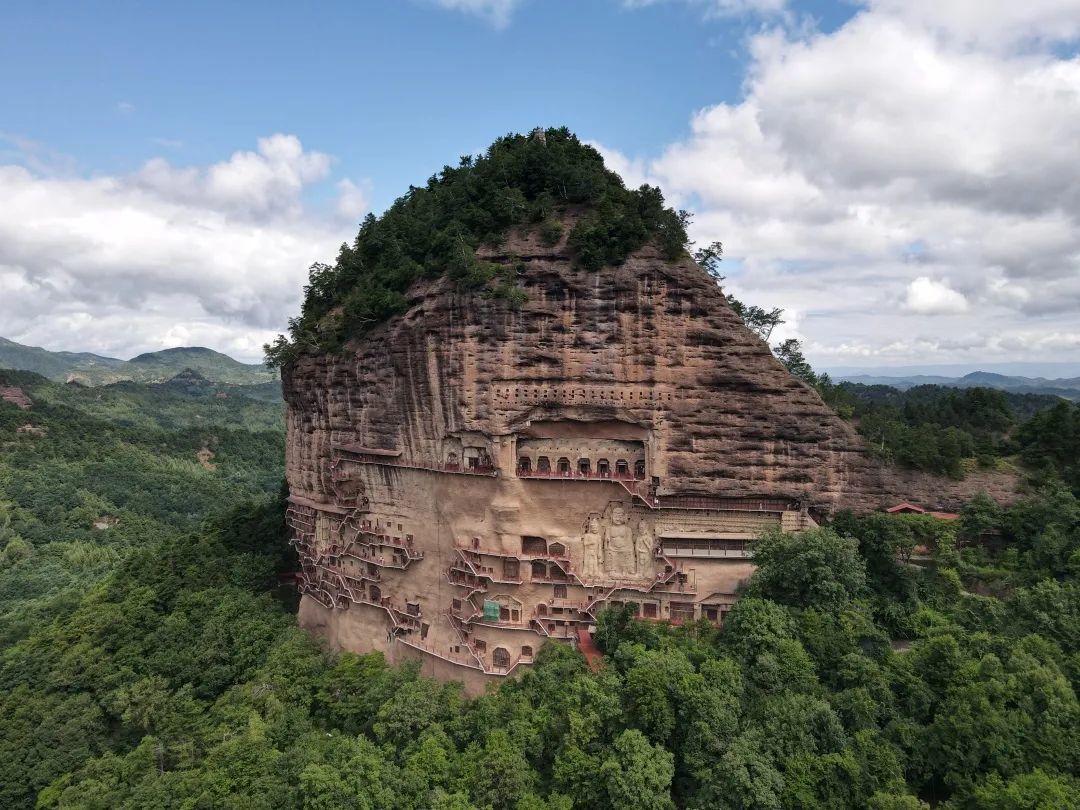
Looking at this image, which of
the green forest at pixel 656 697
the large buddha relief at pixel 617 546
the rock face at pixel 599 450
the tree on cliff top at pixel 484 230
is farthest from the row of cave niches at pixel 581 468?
the tree on cliff top at pixel 484 230

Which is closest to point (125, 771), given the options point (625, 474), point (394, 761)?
point (394, 761)

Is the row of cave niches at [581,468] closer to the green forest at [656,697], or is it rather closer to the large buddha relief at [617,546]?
the large buddha relief at [617,546]

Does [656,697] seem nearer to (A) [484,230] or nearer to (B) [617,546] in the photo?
(B) [617,546]

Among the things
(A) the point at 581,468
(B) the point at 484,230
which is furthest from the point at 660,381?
(B) the point at 484,230

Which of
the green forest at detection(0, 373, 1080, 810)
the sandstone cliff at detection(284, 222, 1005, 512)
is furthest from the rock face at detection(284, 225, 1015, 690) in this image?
the green forest at detection(0, 373, 1080, 810)

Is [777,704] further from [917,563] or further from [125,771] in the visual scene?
[125,771]

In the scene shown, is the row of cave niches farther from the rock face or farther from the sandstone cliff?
the sandstone cliff
